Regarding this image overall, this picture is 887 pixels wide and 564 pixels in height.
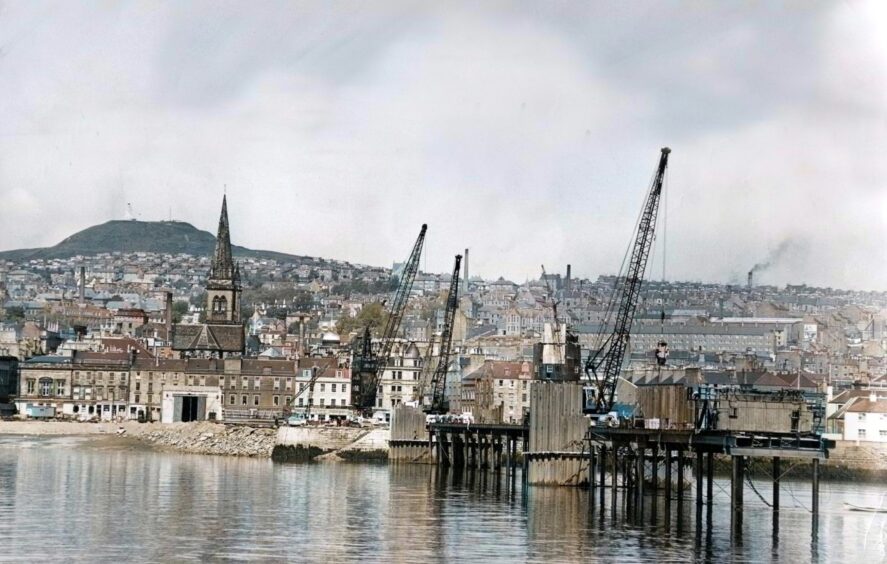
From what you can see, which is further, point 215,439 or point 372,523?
point 215,439

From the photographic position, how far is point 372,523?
2685 inches

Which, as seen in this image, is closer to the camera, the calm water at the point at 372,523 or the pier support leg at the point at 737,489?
the calm water at the point at 372,523

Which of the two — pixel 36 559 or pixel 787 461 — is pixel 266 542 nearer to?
pixel 36 559

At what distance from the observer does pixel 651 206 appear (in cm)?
11025

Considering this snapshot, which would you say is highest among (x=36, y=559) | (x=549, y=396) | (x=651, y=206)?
(x=651, y=206)

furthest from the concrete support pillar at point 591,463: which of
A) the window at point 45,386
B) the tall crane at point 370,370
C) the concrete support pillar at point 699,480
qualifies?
the window at point 45,386

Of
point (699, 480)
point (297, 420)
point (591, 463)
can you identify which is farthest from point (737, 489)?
point (297, 420)

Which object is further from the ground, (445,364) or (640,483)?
(445,364)

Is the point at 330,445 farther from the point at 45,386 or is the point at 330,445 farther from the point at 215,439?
the point at 45,386

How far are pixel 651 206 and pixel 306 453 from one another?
109 ft

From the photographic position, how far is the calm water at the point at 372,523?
57.8 meters

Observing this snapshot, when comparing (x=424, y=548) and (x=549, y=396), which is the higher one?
(x=549, y=396)

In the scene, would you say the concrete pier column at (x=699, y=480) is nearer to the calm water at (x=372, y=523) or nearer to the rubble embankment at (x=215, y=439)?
the calm water at (x=372, y=523)

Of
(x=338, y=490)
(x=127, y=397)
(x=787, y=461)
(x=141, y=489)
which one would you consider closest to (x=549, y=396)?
(x=338, y=490)
